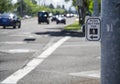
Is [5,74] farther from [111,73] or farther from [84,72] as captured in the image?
[111,73]

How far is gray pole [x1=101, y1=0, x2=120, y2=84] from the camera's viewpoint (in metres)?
3.37

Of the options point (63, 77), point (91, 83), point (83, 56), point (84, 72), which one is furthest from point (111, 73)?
point (83, 56)

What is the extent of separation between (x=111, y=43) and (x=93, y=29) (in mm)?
555

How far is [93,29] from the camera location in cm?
391

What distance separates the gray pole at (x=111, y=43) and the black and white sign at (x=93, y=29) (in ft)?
1.32

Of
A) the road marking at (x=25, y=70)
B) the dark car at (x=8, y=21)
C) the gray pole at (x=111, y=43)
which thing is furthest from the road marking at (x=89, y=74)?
the dark car at (x=8, y=21)

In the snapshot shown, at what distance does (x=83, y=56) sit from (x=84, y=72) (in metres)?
4.30

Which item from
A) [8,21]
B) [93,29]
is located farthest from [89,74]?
[8,21]

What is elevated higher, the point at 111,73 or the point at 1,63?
the point at 111,73

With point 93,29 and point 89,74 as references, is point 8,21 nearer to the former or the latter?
point 89,74

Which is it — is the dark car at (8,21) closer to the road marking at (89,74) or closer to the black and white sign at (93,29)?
the road marking at (89,74)

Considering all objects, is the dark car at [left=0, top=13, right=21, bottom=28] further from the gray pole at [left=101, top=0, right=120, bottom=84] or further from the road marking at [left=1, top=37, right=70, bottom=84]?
the gray pole at [left=101, top=0, right=120, bottom=84]

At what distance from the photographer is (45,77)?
10148 mm

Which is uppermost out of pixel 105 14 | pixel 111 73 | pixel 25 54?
pixel 105 14
